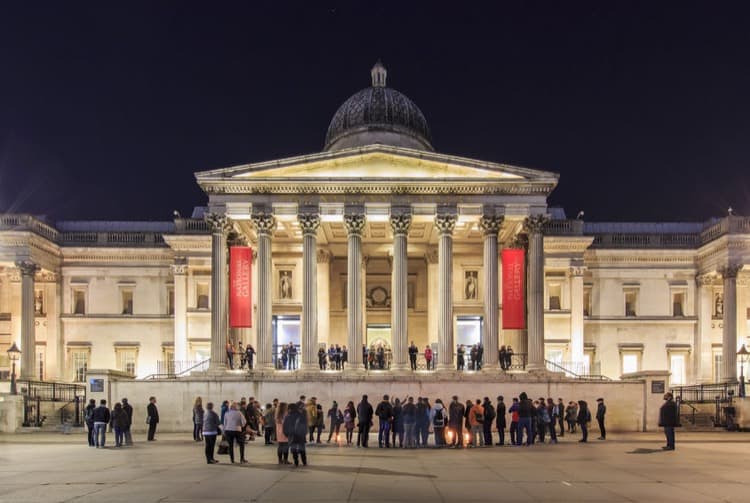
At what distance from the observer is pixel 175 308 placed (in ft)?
181

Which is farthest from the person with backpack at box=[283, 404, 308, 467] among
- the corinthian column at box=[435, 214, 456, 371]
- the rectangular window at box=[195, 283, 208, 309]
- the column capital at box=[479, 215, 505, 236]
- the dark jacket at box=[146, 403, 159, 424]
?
the rectangular window at box=[195, 283, 208, 309]

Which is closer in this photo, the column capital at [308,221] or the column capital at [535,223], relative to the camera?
the column capital at [535,223]

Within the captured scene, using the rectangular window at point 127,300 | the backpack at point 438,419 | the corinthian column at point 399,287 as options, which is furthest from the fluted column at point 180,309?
the backpack at point 438,419

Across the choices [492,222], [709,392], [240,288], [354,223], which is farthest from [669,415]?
[709,392]

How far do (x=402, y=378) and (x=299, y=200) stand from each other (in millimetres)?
10459

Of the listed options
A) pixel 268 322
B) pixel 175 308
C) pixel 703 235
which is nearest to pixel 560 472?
pixel 268 322

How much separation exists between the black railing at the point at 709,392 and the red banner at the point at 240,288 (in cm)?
2262

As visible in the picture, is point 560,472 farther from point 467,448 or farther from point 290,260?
point 290,260

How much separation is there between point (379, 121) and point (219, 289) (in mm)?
16968

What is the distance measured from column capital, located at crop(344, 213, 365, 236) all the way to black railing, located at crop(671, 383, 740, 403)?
18.6m

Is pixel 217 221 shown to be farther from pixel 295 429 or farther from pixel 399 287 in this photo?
pixel 295 429

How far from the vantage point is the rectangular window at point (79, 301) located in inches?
2303

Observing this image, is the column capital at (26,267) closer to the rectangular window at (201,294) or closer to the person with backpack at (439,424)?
the rectangular window at (201,294)

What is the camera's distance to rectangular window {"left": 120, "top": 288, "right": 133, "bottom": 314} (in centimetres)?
5862
